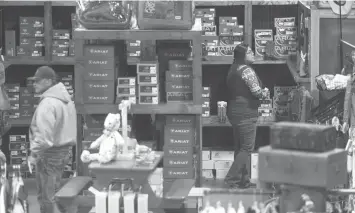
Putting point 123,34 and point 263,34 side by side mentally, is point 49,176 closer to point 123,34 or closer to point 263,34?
point 123,34

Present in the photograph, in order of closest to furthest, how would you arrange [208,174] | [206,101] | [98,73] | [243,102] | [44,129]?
[44,129]
[98,73]
[243,102]
[206,101]
[208,174]

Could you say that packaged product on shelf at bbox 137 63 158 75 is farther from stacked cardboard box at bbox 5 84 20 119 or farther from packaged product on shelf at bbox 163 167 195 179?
stacked cardboard box at bbox 5 84 20 119

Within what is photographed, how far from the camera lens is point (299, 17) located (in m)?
9.58


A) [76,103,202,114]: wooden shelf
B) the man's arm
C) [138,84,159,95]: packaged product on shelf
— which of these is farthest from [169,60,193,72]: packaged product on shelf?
the man's arm

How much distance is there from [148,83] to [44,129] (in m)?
1.06

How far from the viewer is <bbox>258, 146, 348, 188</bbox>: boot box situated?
17.4 feet

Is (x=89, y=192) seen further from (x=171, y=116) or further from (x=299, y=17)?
(x=299, y=17)

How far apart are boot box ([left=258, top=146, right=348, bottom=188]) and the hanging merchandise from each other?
79.3 inches

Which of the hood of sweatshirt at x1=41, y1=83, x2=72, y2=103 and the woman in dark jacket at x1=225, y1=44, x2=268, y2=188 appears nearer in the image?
the hood of sweatshirt at x1=41, y1=83, x2=72, y2=103

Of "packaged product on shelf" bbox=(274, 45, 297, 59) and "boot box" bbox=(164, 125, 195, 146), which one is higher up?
"packaged product on shelf" bbox=(274, 45, 297, 59)

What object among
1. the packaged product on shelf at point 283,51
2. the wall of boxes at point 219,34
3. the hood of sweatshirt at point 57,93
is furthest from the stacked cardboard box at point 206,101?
the hood of sweatshirt at point 57,93

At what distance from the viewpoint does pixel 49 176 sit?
7.43 metres

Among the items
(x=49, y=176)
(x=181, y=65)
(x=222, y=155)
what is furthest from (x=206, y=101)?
(x=49, y=176)

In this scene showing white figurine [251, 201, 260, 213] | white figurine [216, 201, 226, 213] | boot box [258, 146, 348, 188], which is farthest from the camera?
white figurine [216, 201, 226, 213]
